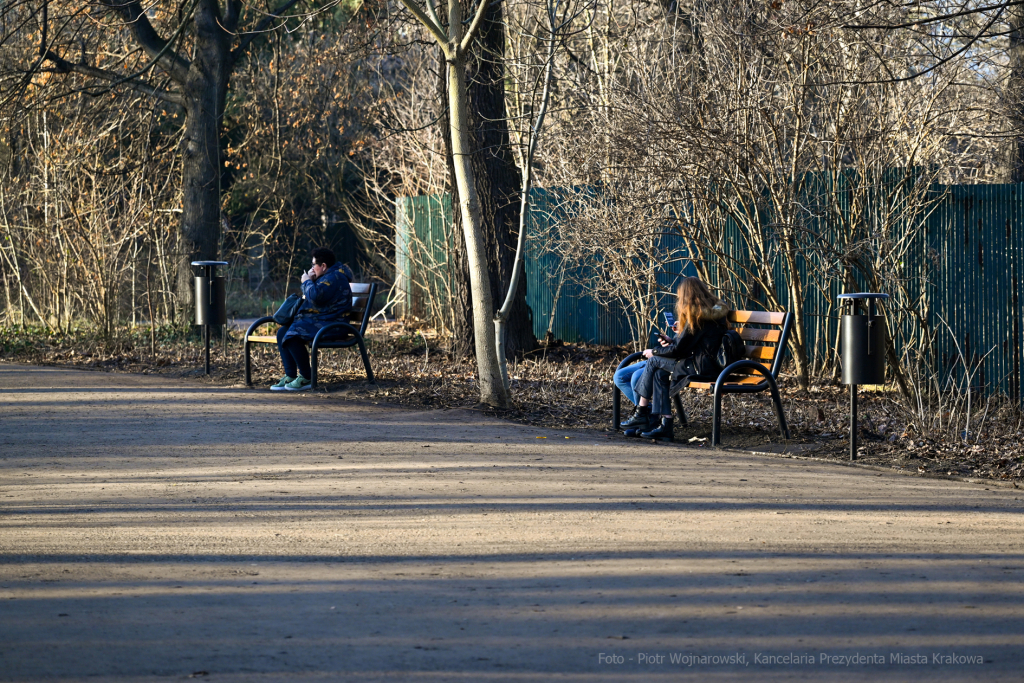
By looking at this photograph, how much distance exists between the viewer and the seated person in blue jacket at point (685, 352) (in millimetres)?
8430

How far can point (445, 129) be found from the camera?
1341 centimetres

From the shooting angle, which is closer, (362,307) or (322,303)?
(322,303)

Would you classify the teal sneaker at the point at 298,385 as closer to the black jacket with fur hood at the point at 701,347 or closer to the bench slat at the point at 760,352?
the black jacket with fur hood at the point at 701,347

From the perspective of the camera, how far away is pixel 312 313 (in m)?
11.5

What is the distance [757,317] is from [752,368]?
2.20 feet

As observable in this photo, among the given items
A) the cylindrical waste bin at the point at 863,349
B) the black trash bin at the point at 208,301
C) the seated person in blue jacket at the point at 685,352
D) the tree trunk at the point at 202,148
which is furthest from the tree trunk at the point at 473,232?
the tree trunk at the point at 202,148

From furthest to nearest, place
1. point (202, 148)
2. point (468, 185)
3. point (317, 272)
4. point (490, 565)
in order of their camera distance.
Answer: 1. point (202, 148)
2. point (317, 272)
3. point (468, 185)
4. point (490, 565)

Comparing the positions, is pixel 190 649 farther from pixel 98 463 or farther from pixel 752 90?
pixel 752 90

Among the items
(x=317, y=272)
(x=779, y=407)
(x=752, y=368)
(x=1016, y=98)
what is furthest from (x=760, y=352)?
(x=317, y=272)

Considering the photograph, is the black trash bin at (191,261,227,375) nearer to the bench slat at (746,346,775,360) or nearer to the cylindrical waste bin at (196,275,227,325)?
the cylindrical waste bin at (196,275,227,325)

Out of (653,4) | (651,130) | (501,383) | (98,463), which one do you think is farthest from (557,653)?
(653,4)

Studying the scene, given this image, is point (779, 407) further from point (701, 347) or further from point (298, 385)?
point (298, 385)

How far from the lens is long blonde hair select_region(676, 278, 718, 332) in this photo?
8.41 meters

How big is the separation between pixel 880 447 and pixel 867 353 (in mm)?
860
